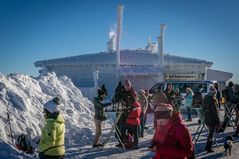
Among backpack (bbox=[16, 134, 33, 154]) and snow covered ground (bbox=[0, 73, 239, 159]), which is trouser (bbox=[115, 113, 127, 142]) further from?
A: backpack (bbox=[16, 134, 33, 154])

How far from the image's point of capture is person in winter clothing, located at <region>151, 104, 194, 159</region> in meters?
3.99

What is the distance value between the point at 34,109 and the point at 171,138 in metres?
9.78

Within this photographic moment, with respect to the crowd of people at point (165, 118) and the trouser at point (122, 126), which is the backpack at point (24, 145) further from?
the trouser at point (122, 126)

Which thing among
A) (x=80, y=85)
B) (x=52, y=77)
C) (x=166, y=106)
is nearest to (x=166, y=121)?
(x=166, y=106)

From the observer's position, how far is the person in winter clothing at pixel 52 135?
5242mm

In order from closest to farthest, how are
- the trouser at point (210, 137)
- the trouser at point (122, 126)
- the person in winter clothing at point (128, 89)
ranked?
the trouser at point (210, 137)
the person in winter clothing at point (128, 89)
the trouser at point (122, 126)

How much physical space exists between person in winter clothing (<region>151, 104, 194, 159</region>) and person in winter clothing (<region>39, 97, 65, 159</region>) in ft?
5.62

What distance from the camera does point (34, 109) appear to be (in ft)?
43.0

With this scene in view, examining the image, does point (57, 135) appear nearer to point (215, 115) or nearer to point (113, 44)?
point (215, 115)

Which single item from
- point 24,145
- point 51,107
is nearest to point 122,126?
point 24,145

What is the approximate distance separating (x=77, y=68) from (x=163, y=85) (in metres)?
19.2

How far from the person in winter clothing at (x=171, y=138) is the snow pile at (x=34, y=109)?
6130mm

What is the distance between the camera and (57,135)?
5367 mm

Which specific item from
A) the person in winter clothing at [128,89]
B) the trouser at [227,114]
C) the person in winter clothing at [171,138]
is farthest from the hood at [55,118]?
the trouser at [227,114]
